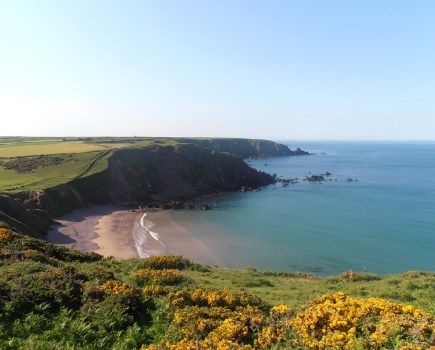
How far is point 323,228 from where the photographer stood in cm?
5912

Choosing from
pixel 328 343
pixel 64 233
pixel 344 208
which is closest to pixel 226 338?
pixel 328 343

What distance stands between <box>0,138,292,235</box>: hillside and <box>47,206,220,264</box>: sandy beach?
3169mm

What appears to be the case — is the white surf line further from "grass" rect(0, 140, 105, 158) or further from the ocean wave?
"grass" rect(0, 140, 105, 158)

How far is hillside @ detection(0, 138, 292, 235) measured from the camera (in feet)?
189

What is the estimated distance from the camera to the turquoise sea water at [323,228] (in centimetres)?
4372

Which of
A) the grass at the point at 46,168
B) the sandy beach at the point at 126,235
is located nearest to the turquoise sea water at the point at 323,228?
the sandy beach at the point at 126,235

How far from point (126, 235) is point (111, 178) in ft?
101

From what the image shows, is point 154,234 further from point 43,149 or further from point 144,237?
point 43,149

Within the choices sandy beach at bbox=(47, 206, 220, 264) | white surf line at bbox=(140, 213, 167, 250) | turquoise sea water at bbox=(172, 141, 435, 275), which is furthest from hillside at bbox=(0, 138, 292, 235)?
white surf line at bbox=(140, 213, 167, 250)

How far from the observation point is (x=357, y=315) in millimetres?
9438

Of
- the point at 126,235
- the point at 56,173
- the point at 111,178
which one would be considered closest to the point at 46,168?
the point at 56,173

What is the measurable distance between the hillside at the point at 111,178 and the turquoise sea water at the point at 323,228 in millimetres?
11016

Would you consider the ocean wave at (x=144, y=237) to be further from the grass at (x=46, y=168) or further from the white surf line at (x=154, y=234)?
the grass at (x=46, y=168)

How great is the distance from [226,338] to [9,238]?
19.4 m
